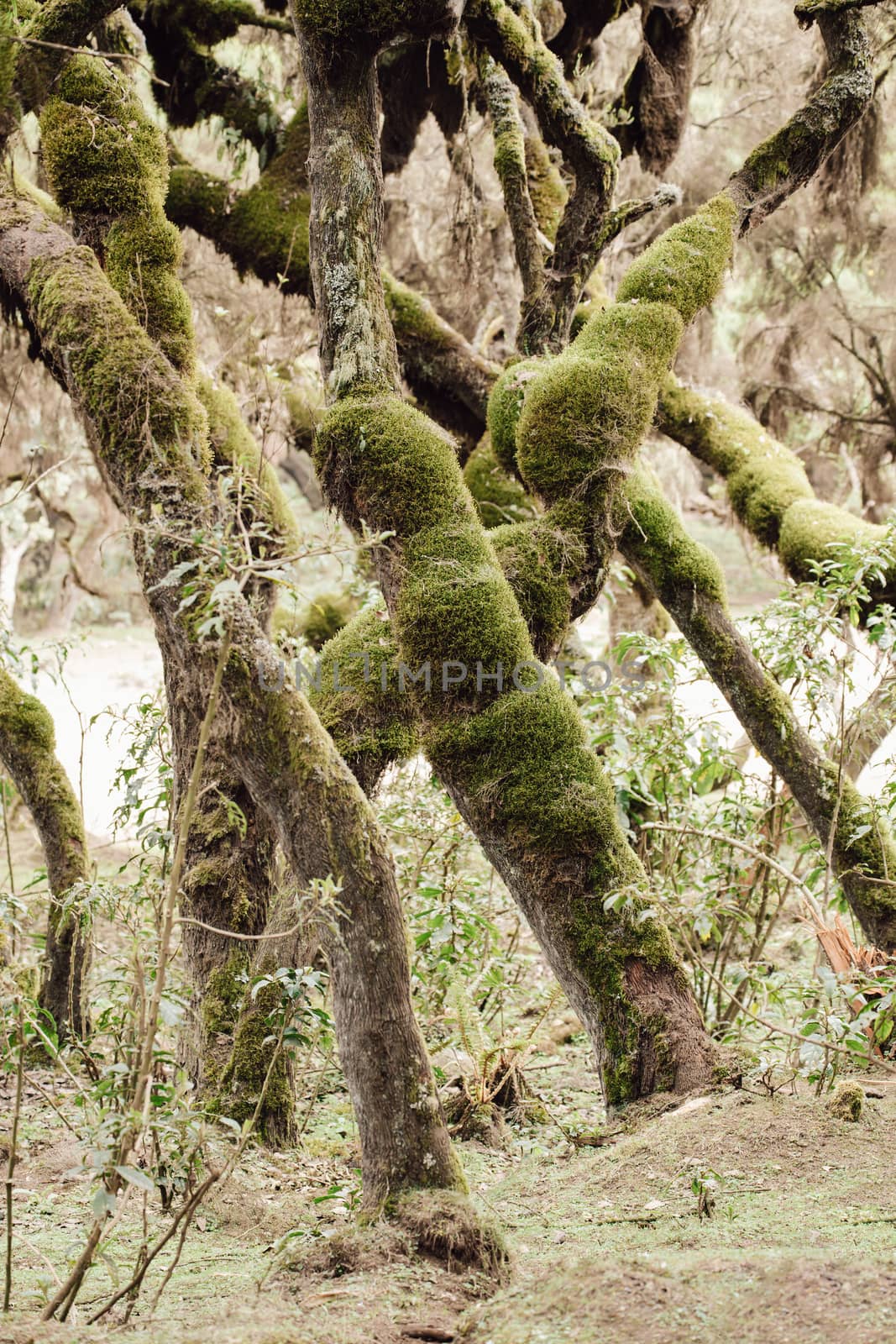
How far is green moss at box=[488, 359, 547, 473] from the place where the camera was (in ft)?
15.6

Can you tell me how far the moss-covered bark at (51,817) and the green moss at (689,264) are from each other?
374 centimetres

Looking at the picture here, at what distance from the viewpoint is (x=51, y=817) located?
571 cm

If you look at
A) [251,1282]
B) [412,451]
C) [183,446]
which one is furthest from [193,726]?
[251,1282]

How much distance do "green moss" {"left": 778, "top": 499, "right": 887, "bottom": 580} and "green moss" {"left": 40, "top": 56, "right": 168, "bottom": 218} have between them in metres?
3.91

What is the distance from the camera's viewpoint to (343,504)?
411 cm

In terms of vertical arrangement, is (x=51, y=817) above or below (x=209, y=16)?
below

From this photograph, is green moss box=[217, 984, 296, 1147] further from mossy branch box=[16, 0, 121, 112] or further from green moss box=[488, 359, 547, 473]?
mossy branch box=[16, 0, 121, 112]

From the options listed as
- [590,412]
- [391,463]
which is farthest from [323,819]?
[590,412]

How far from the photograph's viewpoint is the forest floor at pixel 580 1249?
2186 millimetres

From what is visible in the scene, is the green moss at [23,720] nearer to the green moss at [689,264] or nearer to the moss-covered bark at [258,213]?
the moss-covered bark at [258,213]

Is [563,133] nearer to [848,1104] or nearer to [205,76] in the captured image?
[205,76]

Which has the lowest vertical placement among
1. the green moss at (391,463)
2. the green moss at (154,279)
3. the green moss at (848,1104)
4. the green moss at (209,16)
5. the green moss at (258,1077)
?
the green moss at (848,1104)

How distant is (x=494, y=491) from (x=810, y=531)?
1.85 m

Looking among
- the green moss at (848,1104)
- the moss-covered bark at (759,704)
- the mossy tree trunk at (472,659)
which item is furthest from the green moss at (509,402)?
the green moss at (848,1104)
